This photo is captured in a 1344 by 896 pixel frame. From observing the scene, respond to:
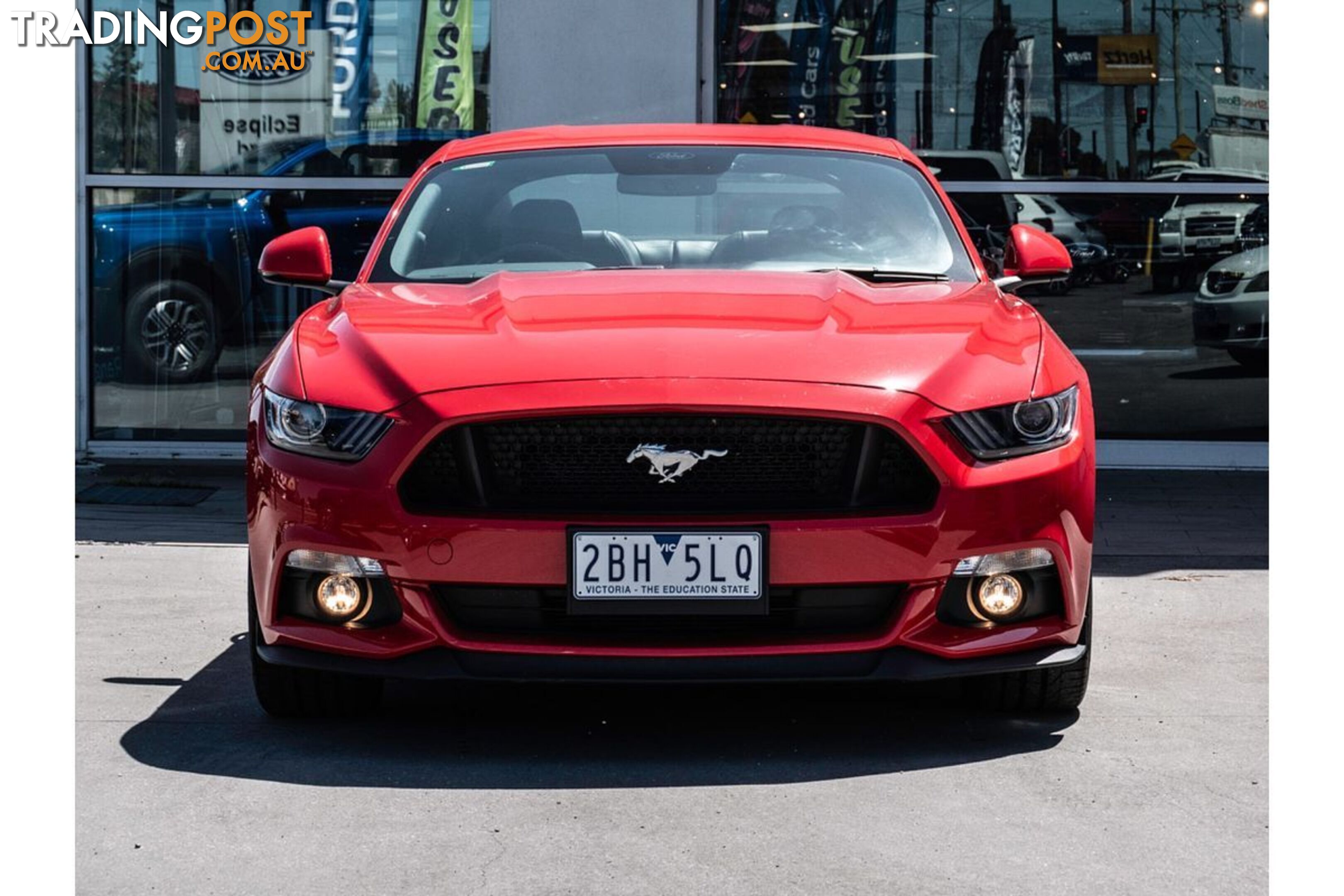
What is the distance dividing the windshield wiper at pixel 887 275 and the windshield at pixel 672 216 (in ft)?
0.04

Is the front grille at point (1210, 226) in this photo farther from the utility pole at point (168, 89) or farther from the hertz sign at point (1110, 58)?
the utility pole at point (168, 89)

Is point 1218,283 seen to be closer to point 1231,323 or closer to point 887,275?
point 1231,323

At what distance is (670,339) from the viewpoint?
4.49 meters

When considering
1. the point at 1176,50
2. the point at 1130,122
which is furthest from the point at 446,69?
the point at 1176,50

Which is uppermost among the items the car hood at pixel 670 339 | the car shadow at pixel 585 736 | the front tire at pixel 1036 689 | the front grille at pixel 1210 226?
the front grille at pixel 1210 226

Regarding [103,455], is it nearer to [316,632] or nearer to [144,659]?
[144,659]

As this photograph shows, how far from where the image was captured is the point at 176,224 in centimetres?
1107

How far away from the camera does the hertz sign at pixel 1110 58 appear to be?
10781mm

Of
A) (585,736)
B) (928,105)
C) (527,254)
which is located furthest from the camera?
(928,105)

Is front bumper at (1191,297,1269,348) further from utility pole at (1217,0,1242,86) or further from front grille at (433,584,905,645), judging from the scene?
front grille at (433,584,905,645)

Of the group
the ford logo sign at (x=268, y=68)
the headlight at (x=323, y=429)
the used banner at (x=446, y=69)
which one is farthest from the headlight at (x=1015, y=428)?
the ford logo sign at (x=268, y=68)

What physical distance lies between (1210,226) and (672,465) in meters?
7.24

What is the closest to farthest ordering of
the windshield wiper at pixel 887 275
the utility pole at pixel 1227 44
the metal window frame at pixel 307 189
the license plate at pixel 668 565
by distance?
the license plate at pixel 668 565, the windshield wiper at pixel 887 275, the utility pole at pixel 1227 44, the metal window frame at pixel 307 189

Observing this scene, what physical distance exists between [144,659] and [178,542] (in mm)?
2445
